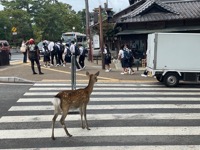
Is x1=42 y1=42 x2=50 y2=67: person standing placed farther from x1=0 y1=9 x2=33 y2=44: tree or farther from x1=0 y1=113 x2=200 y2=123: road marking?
x1=0 y1=9 x2=33 y2=44: tree

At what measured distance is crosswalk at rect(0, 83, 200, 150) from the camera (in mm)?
6258

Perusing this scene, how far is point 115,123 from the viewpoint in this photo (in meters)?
7.74

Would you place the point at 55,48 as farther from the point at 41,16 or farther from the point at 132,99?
the point at 41,16

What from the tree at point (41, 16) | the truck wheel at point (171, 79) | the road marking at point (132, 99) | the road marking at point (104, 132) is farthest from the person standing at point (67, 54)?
the tree at point (41, 16)

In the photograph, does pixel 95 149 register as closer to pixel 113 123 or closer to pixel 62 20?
pixel 113 123

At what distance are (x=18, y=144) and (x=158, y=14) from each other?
62.4ft

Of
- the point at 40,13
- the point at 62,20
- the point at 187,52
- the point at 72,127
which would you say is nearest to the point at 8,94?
the point at 72,127

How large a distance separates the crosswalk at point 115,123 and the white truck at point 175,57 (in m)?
1.75

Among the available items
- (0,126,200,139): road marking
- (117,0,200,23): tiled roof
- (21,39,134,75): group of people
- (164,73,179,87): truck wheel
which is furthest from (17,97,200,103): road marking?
(117,0,200,23): tiled roof

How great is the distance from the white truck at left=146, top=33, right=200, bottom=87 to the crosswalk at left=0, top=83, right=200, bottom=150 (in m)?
1.75

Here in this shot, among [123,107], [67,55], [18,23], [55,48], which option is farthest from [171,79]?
[18,23]

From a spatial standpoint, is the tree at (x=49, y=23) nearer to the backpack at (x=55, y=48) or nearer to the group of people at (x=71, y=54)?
the group of people at (x=71, y=54)

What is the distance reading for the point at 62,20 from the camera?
67.2 m

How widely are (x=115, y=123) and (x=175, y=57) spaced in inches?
269
